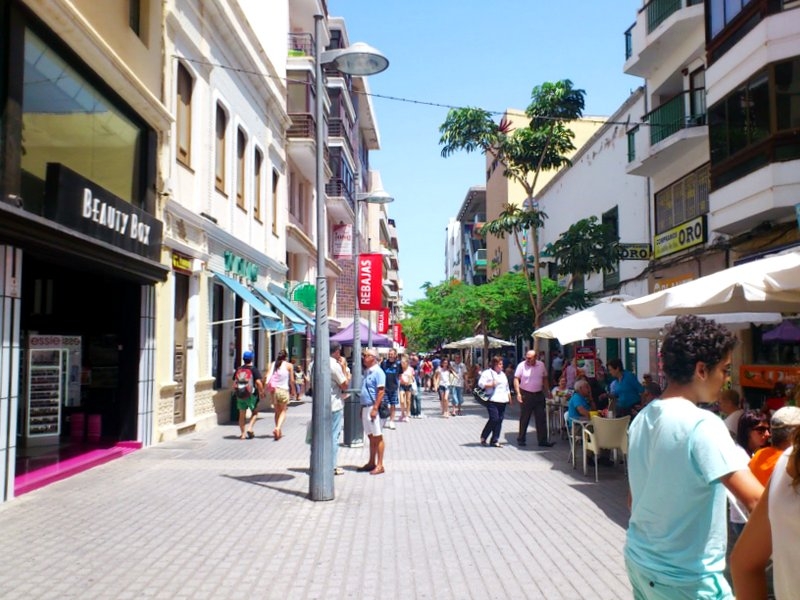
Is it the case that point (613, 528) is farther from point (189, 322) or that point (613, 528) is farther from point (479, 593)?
point (189, 322)

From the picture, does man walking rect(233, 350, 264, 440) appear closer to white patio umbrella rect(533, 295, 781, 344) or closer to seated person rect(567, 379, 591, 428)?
white patio umbrella rect(533, 295, 781, 344)

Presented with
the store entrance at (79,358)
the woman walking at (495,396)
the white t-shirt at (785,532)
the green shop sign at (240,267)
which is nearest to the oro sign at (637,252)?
the woman walking at (495,396)

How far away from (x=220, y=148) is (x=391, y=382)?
22.5 feet

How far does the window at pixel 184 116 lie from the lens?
1509 cm

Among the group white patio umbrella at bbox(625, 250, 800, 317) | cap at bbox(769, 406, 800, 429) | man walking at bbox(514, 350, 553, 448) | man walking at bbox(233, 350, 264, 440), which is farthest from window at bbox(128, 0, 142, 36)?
cap at bbox(769, 406, 800, 429)

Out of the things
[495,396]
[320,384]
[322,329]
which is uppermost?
[322,329]

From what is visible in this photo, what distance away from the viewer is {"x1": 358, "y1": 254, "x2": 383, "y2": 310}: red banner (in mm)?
23109

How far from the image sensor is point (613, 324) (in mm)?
12625

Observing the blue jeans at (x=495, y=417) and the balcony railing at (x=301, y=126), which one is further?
the balcony railing at (x=301, y=126)

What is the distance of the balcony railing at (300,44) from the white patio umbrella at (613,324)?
19.3 metres

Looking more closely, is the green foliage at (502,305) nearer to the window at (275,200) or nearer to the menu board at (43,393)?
the window at (275,200)

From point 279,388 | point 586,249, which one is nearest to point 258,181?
point 279,388

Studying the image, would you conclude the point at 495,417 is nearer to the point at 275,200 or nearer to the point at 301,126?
the point at 275,200

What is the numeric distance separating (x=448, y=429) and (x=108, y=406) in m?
7.55
